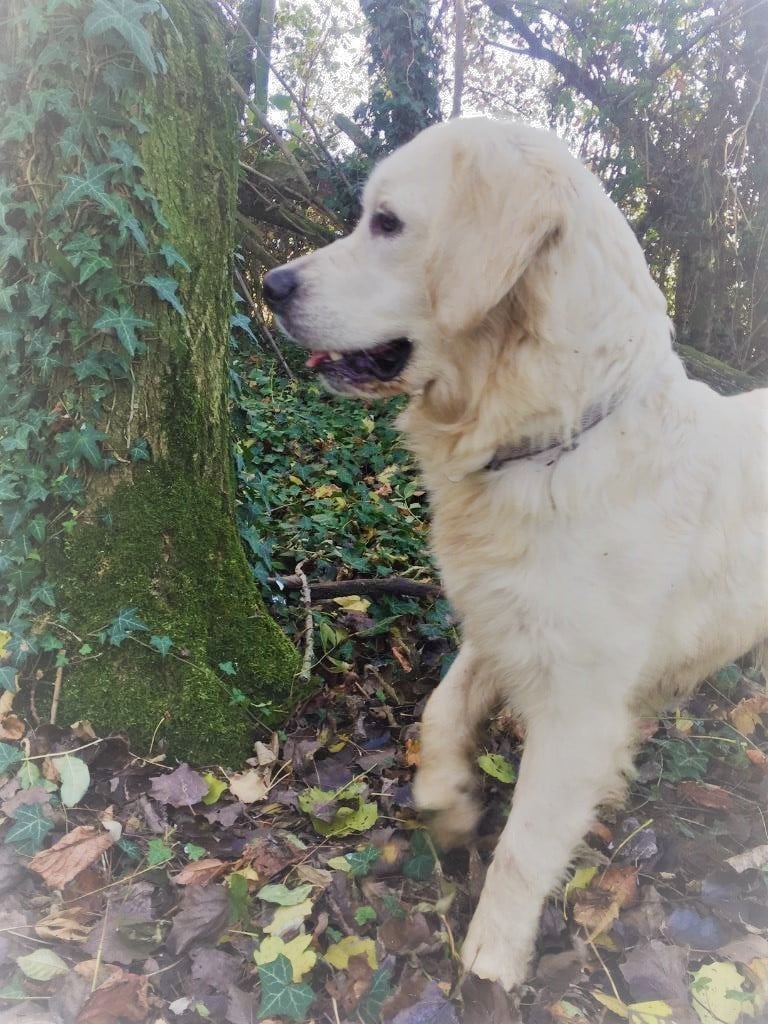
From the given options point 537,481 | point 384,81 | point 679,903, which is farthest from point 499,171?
point 384,81

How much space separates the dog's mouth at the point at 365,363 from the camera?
75.8 inches

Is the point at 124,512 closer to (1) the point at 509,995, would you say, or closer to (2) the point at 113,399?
(2) the point at 113,399

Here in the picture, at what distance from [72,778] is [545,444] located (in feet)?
5.26

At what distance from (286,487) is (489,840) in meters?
2.54

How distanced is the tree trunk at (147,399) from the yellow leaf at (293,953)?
0.63 metres

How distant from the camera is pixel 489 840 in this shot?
2.11 m

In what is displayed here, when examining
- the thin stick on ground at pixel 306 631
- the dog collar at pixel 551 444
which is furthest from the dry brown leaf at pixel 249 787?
the dog collar at pixel 551 444

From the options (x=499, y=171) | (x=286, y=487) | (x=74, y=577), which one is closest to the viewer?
(x=499, y=171)

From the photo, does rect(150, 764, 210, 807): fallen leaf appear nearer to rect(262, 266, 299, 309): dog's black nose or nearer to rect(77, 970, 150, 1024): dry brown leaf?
rect(77, 970, 150, 1024): dry brown leaf

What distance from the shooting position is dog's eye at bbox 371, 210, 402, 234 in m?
1.84

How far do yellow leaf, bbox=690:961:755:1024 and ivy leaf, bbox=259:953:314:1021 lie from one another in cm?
93

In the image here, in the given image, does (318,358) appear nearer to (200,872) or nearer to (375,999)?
(200,872)

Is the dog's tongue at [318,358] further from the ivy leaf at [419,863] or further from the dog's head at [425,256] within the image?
the ivy leaf at [419,863]

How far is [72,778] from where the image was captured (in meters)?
1.95
